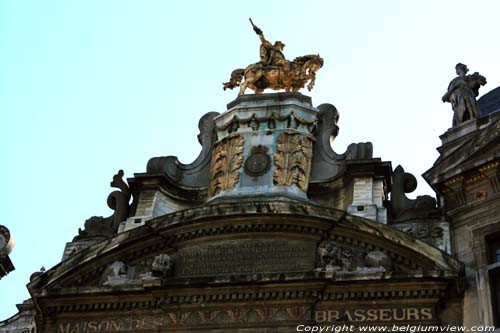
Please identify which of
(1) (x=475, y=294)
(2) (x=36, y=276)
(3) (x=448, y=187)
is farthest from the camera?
(2) (x=36, y=276)

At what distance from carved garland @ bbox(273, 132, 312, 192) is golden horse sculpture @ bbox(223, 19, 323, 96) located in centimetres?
180

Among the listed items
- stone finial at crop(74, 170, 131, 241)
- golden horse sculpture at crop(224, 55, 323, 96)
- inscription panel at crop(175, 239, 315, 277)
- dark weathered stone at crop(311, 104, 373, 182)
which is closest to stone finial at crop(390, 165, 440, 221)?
dark weathered stone at crop(311, 104, 373, 182)

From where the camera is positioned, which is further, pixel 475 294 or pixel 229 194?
pixel 229 194

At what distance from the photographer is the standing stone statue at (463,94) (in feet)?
70.2

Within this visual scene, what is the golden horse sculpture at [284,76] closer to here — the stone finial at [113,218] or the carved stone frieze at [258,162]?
the carved stone frieze at [258,162]

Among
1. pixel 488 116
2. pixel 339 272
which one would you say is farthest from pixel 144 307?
pixel 488 116

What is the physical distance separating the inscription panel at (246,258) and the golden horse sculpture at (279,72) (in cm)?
444

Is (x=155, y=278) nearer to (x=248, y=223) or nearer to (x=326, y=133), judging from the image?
(x=248, y=223)

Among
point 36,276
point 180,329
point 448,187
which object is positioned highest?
point 448,187

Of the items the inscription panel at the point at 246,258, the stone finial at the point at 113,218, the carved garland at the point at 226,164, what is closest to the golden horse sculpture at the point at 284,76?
the carved garland at the point at 226,164

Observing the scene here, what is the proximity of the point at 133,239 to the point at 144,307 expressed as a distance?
1.57m

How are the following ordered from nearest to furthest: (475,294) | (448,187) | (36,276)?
(475,294), (448,187), (36,276)

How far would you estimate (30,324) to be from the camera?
21875 mm

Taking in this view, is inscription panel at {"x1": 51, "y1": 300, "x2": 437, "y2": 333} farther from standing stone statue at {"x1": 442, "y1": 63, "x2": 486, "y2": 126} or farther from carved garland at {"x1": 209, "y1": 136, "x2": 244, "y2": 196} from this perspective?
standing stone statue at {"x1": 442, "y1": 63, "x2": 486, "y2": 126}
